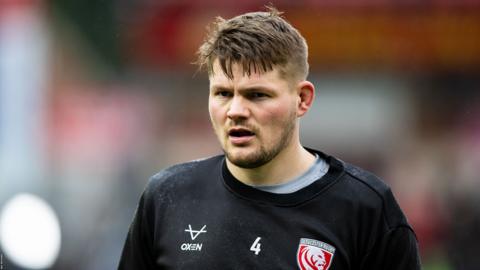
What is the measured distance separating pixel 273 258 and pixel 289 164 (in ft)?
1.26

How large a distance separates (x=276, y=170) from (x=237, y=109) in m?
0.32

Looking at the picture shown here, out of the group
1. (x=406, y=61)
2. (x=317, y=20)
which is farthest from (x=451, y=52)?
(x=317, y=20)

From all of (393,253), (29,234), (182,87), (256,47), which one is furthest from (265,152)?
(182,87)

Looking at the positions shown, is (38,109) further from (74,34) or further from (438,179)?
(438,179)

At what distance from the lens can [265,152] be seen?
170 inches

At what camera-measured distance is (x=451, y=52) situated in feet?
73.4

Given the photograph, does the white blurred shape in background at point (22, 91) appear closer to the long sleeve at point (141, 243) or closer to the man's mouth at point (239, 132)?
the long sleeve at point (141, 243)

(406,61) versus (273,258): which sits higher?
(273,258)

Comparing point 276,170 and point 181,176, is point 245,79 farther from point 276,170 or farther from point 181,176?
point 181,176

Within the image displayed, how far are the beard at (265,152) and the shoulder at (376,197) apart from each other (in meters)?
0.29

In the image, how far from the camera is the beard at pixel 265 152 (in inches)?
169

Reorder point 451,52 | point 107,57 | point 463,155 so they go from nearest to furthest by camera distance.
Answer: point 463,155
point 451,52
point 107,57

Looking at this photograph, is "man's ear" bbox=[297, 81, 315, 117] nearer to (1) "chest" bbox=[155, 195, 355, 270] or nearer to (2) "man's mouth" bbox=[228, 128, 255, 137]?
(2) "man's mouth" bbox=[228, 128, 255, 137]

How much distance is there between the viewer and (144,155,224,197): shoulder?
4.57 meters
